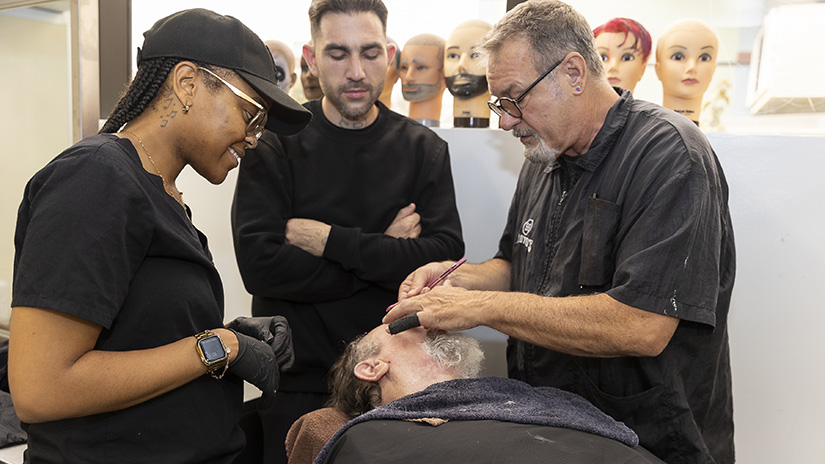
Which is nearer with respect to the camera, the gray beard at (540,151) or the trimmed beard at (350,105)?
the gray beard at (540,151)

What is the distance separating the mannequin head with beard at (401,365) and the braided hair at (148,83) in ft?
2.91

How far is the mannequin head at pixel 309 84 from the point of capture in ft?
9.18

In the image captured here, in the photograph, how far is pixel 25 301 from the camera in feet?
3.56

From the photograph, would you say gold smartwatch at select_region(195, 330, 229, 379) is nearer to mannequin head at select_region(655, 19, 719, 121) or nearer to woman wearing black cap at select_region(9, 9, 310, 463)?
woman wearing black cap at select_region(9, 9, 310, 463)

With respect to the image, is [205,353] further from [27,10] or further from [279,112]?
[27,10]

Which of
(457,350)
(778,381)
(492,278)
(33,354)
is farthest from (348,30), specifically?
(778,381)

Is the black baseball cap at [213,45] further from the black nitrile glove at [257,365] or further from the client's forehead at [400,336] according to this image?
the client's forehead at [400,336]

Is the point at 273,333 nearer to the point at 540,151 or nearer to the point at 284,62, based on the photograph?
the point at 540,151

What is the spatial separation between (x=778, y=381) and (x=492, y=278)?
1.05 meters

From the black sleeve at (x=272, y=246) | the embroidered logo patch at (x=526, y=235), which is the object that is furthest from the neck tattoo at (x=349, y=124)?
the embroidered logo patch at (x=526, y=235)

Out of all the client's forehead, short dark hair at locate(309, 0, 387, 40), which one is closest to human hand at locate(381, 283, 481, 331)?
the client's forehead

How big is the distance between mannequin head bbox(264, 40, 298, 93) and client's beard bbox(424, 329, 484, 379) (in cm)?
146

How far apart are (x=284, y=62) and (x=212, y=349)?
6.09 feet

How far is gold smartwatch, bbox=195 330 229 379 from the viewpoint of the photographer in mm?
1271
